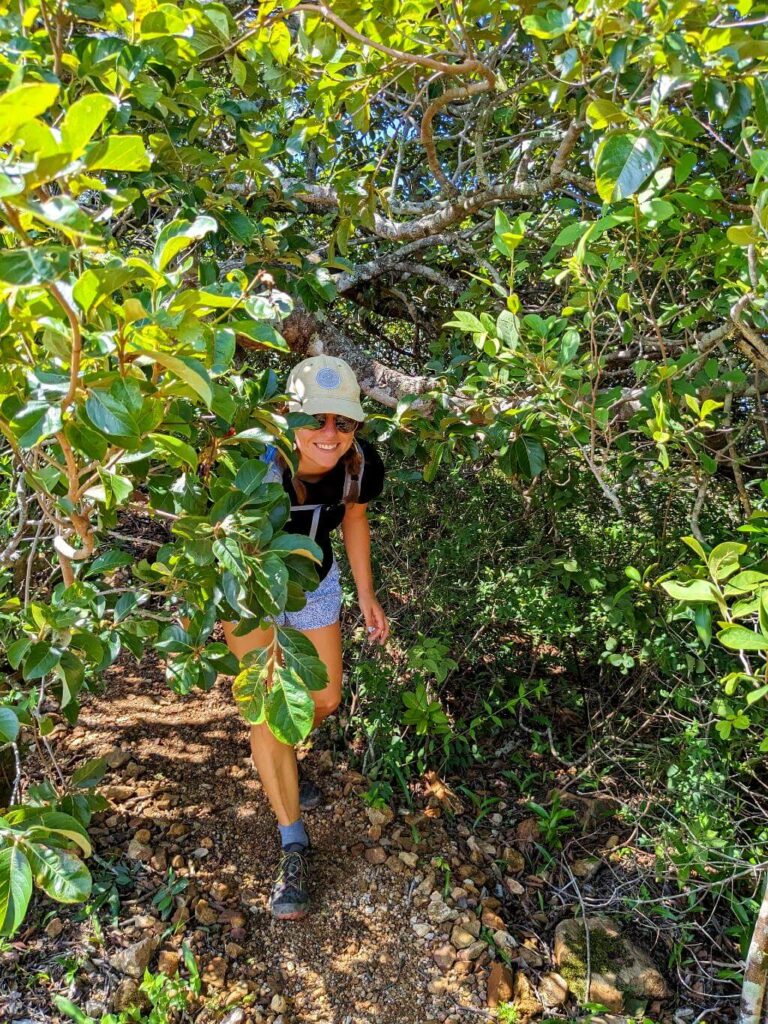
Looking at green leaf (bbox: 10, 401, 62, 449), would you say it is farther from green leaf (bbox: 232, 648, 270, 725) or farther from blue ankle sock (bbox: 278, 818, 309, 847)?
blue ankle sock (bbox: 278, 818, 309, 847)

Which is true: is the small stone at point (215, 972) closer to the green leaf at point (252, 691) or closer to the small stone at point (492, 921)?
the small stone at point (492, 921)

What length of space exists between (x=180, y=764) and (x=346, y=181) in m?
2.37

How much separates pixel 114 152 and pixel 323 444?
1.39 meters

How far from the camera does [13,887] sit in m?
1.16

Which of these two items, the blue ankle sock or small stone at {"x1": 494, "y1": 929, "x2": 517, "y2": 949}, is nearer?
small stone at {"x1": 494, "y1": 929, "x2": 517, "y2": 949}

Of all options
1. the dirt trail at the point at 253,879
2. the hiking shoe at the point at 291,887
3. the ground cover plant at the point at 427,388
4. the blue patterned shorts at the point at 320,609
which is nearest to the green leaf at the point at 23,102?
the ground cover plant at the point at 427,388

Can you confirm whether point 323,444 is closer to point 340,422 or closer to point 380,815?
point 340,422

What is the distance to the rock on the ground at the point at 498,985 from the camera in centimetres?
232

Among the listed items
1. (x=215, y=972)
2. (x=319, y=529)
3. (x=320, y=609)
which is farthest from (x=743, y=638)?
(x=215, y=972)

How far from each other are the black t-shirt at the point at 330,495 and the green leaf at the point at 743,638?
4.47ft

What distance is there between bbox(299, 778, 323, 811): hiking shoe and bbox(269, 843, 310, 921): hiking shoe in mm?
342

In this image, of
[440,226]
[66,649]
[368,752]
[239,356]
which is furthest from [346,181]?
[368,752]

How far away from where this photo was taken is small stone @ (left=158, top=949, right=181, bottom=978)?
2246mm

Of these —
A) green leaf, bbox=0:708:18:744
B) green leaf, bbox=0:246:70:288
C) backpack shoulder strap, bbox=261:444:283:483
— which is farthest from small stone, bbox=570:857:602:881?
green leaf, bbox=0:246:70:288
